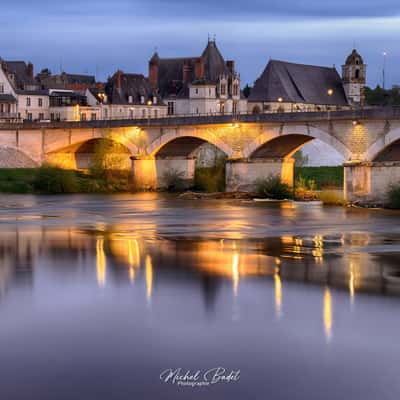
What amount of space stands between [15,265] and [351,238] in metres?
11.4

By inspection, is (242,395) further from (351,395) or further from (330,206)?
(330,206)

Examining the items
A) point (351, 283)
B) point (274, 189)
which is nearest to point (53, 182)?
point (274, 189)

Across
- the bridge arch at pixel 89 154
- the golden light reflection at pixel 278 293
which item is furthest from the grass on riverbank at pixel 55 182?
the golden light reflection at pixel 278 293

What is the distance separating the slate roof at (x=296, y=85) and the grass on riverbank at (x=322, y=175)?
59.0 ft

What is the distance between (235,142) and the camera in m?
54.1

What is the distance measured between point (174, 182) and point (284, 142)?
348 inches

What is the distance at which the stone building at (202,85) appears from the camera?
85.6m

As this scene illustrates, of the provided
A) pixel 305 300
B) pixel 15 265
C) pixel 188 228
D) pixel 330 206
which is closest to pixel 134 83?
pixel 330 206

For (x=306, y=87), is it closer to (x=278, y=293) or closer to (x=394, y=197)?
(x=394, y=197)

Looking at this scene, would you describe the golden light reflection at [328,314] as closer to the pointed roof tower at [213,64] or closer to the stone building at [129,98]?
the stone building at [129,98]

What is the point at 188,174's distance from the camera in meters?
60.3

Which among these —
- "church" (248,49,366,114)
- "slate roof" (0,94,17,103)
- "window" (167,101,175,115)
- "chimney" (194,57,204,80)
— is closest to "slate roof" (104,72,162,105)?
"window" (167,101,175,115)

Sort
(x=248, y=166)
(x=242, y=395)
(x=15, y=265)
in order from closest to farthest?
(x=242, y=395) → (x=15, y=265) → (x=248, y=166)
